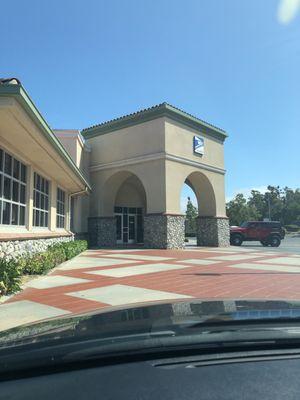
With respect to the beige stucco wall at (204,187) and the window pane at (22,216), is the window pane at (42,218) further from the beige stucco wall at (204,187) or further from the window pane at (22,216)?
the beige stucco wall at (204,187)

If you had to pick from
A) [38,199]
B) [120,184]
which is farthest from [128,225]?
[38,199]

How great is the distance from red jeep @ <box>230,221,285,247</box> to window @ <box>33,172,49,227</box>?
19.8 meters

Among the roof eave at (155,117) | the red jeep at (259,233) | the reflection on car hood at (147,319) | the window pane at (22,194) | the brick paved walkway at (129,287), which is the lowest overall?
the brick paved walkway at (129,287)

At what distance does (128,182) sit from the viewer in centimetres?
3234

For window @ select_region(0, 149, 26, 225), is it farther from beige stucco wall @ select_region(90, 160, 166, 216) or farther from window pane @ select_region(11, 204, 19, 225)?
beige stucco wall @ select_region(90, 160, 166, 216)

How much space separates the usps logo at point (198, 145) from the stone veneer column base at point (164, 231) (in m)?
4.76

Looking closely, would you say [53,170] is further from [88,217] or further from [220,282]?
[88,217]

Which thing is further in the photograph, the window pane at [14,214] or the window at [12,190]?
the window pane at [14,214]

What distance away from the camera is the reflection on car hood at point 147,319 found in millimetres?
1892

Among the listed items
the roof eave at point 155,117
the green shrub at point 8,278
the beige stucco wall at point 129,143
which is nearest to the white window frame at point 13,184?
the green shrub at point 8,278

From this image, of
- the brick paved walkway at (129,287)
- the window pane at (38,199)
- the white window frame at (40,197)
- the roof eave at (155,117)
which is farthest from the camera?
the roof eave at (155,117)

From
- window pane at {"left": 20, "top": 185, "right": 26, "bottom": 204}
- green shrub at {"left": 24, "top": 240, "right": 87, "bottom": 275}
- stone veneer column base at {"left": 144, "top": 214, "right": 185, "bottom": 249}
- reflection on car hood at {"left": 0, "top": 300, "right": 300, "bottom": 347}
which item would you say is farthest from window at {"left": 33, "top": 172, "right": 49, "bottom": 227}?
reflection on car hood at {"left": 0, "top": 300, "right": 300, "bottom": 347}

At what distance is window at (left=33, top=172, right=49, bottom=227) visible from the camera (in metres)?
14.9

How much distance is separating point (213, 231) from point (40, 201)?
16.1 meters
